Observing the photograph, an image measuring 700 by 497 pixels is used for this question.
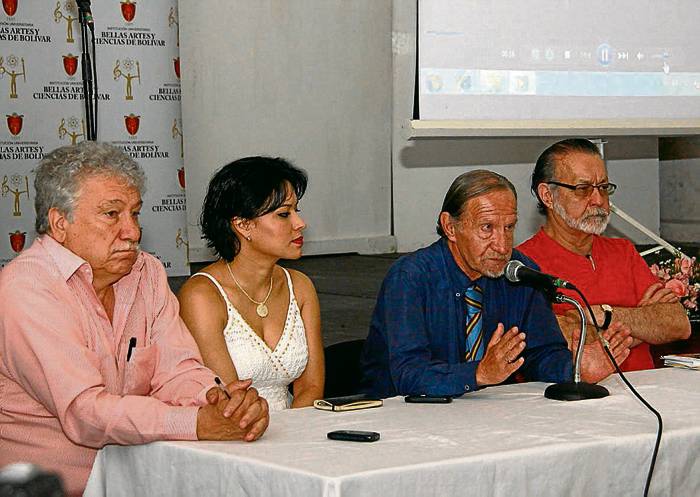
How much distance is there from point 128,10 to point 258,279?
4.08 meters

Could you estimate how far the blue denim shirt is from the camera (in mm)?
2906

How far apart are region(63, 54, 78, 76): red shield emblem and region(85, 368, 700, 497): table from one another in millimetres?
4543

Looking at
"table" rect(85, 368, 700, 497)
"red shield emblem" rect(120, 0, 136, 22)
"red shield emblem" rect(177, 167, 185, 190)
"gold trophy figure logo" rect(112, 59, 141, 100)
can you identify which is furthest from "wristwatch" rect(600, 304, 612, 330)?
"red shield emblem" rect(120, 0, 136, 22)

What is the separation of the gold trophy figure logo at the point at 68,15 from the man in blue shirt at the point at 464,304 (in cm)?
404

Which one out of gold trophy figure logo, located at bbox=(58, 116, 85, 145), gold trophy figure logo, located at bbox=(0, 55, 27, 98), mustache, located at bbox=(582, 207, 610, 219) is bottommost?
mustache, located at bbox=(582, 207, 610, 219)

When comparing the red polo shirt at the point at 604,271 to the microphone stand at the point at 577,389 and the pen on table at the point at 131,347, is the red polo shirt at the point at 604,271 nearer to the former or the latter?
the microphone stand at the point at 577,389

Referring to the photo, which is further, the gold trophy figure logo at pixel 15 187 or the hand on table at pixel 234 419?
the gold trophy figure logo at pixel 15 187

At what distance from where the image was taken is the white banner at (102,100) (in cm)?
630

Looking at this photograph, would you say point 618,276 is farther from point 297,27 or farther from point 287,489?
point 297,27

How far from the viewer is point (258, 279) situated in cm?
317

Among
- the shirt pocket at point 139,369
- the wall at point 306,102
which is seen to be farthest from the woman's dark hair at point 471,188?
the wall at point 306,102

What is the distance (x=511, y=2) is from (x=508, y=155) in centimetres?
468

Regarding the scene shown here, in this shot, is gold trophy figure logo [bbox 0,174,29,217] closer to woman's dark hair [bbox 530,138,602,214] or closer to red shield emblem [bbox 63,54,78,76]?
red shield emblem [bbox 63,54,78,76]

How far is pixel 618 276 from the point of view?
370 centimetres
